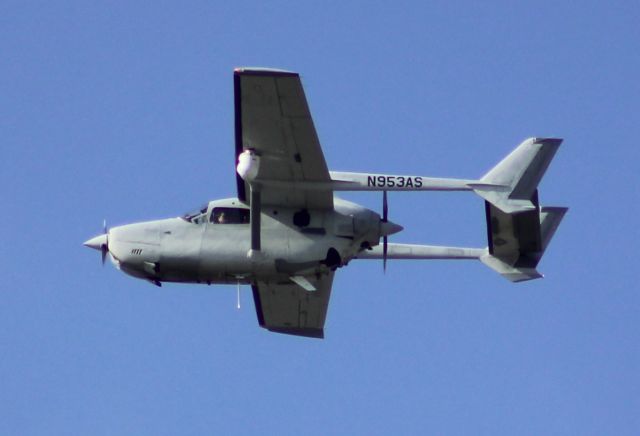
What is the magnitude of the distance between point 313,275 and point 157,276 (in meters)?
4.24

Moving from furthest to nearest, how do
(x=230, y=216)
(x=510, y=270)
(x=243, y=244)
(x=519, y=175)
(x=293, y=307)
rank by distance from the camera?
(x=293, y=307) → (x=510, y=270) → (x=230, y=216) → (x=519, y=175) → (x=243, y=244)

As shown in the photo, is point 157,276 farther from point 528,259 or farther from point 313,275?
point 528,259

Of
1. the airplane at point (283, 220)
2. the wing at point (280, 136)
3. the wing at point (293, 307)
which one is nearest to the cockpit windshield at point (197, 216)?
the airplane at point (283, 220)

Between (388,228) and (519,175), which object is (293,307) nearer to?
(388,228)

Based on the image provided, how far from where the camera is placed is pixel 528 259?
4700 cm

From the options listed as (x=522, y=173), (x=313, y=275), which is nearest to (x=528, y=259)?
(x=522, y=173)

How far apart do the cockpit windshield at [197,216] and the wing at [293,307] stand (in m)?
3.82

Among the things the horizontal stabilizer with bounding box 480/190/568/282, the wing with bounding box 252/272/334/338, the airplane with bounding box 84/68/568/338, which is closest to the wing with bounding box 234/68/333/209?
the airplane with bounding box 84/68/568/338

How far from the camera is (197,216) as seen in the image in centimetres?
4538

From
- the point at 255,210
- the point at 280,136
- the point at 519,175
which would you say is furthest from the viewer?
the point at 519,175

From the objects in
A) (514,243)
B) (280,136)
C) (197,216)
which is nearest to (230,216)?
(197,216)

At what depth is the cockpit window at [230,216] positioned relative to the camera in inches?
1778

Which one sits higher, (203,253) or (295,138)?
(295,138)

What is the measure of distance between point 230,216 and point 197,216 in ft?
3.04
